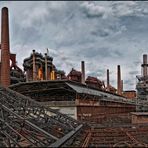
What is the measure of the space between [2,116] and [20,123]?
27.1 inches

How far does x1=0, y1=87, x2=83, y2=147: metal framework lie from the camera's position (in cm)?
816

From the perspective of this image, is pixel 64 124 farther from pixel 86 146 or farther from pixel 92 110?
pixel 92 110

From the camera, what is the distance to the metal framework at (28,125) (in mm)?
8164

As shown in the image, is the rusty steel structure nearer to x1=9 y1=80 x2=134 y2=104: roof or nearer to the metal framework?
x1=9 y1=80 x2=134 y2=104: roof

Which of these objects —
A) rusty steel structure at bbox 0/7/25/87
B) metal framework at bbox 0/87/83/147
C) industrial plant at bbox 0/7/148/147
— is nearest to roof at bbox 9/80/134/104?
industrial plant at bbox 0/7/148/147

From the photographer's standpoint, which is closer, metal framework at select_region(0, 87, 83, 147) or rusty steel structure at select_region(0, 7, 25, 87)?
metal framework at select_region(0, 87, 83, 147)

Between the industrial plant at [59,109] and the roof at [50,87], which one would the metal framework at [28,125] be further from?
the roof at [50,87]

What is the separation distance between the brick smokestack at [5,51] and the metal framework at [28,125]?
11.5 m

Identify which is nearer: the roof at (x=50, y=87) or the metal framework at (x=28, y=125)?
the metal framework at (x=28, y=125)

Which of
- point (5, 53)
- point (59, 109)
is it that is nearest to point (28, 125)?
point (59, 109)

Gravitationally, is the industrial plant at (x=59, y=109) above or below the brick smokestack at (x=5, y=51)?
below

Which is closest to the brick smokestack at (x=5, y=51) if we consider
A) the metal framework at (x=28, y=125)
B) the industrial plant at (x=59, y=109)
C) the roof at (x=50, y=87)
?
the industrial plant at (x=59, y=109)

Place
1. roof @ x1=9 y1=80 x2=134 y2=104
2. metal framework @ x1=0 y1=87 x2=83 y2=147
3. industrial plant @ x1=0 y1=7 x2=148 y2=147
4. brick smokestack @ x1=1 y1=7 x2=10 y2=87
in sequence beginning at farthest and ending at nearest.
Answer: roof @ x1=9 y1=80 x2=134 y2=104 → brick smokestack @ x1=1 y1=7 x2=10 y2=87 → industrial plant @ x1=0 y1=7 x2=148 y2=147 → metal framework @ x1=0 y1=87 x2=83 y2=147

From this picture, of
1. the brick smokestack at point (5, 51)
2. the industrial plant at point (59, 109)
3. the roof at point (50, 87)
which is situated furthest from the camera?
the roof at point (50, 87)
